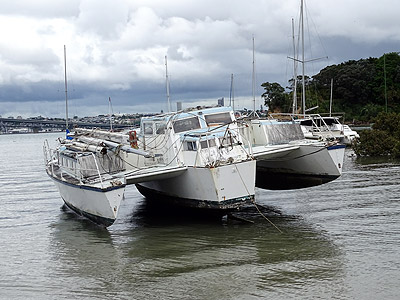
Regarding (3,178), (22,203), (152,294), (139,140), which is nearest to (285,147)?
(139,140)

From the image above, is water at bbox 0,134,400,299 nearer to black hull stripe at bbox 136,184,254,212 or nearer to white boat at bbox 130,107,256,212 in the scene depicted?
black hull stripe at bbox 136,184,254,212

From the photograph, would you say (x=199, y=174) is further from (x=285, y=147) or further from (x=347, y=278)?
(x=347, y=278)

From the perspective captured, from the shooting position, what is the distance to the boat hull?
750 inches

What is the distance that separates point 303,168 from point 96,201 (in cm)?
791

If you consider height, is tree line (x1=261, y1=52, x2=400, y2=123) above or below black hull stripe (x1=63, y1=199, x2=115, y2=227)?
above

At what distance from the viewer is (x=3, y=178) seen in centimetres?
3616

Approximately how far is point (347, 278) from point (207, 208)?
623 cm

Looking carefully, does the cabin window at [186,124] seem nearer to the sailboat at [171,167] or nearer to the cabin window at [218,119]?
the sailboat at [171,167]

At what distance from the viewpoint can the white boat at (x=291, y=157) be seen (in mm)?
19031

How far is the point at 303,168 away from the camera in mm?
20484

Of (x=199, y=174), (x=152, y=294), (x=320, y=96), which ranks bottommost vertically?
(x=152, y=294)

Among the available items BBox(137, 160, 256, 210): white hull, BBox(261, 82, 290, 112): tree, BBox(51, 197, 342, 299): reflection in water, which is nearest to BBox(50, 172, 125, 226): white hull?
BBox(51, 197, 342, 299): reflection in water

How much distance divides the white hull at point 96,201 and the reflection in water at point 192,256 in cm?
52

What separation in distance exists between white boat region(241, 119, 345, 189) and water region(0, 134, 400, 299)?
0.84 m
